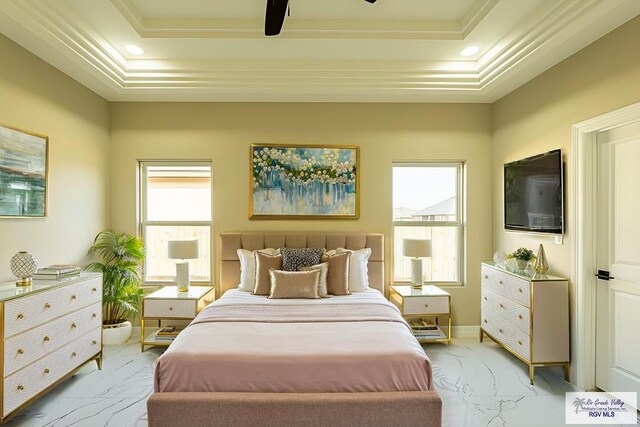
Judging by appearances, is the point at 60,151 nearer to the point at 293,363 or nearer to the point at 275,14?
the point at 275,14

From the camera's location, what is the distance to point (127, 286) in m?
3.80

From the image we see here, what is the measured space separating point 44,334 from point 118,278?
1.22m

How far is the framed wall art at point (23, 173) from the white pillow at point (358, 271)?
2814 mm

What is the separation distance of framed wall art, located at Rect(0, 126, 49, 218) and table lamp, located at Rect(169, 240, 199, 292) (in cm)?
115

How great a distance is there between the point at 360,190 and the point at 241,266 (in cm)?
163

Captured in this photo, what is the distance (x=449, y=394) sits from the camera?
2.83 meters

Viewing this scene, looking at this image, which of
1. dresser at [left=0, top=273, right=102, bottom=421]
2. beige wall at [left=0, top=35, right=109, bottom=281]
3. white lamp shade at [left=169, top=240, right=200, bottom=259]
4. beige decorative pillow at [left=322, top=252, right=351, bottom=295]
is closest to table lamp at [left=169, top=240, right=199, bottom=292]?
white lamp shade at [left=169, top=240, right=200, bottom=259]

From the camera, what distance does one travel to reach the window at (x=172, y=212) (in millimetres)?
4227

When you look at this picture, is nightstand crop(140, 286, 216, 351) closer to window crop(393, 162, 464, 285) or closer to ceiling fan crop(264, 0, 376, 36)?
window crop(393, 162, 464, 285)

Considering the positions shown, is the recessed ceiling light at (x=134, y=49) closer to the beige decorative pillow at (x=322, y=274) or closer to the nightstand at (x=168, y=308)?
the nightstand at (x=168, y=308)

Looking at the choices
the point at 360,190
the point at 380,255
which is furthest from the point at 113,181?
the point at 380,255

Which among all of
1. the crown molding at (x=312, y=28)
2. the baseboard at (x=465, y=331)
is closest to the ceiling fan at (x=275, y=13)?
the crown molding at (x=312, y=28)

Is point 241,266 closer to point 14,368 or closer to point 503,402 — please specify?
point 14,368

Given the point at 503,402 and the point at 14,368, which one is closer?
the point at 14,368
